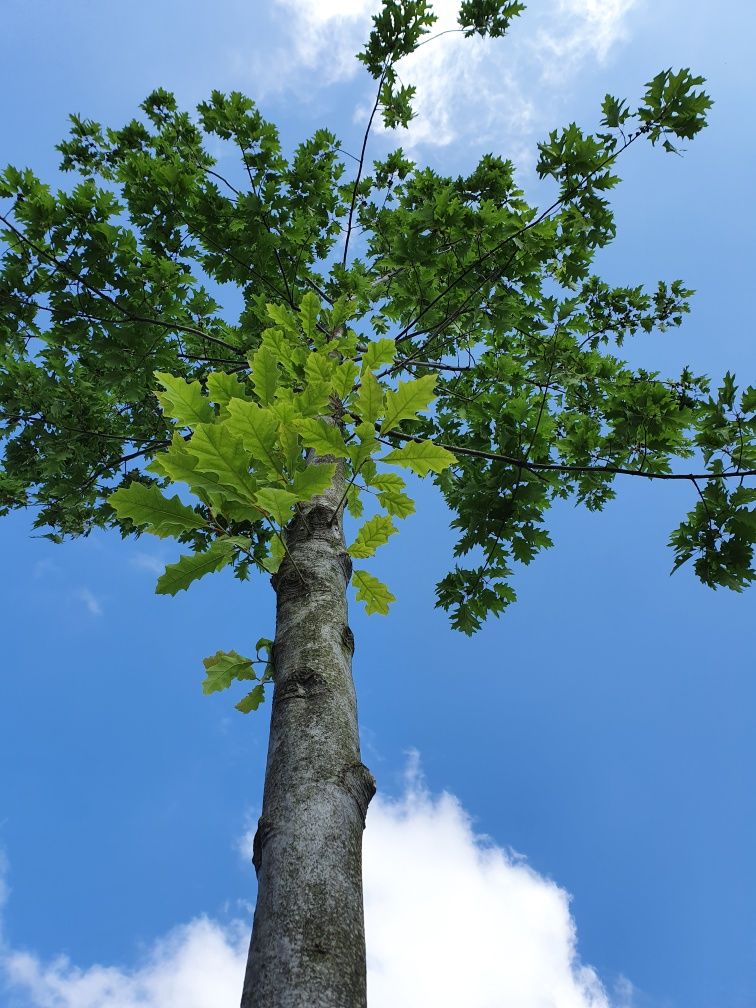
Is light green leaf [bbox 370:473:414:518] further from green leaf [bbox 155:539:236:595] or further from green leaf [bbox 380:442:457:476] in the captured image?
green leaf [bbox 155:539:236:595]

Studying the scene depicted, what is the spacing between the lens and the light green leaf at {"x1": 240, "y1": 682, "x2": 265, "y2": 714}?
2.10 m

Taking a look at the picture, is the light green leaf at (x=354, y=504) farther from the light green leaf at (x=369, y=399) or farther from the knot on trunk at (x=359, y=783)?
the knot on trunk at (x=359, y=783)

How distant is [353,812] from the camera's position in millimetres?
1547

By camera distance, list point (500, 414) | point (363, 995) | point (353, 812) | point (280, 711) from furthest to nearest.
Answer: point (500, 414)
point (280, 711)
point (353, 812)
point (363, 995)

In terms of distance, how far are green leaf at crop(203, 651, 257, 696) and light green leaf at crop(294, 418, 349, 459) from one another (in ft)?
2.46

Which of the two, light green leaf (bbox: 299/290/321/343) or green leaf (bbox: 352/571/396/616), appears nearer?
green leaf (bbox: 352/571/396/616)

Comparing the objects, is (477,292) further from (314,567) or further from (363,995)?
(363,995)

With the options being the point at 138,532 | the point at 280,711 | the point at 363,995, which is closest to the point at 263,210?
the point at 138,532

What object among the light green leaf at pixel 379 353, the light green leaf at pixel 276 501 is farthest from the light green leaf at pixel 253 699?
the light green leaf at pixel 379 353

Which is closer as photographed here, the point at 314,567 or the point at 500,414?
the point at 314,567

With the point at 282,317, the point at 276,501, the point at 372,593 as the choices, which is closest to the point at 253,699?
the point at 372,593

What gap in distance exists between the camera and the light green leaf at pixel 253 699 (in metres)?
2.10

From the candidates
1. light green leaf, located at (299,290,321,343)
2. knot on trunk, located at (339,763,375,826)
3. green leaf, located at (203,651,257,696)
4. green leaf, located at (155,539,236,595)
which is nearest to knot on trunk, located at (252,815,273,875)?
knot on trunk, located at (339,763,375,826)

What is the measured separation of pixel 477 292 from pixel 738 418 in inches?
83.6
